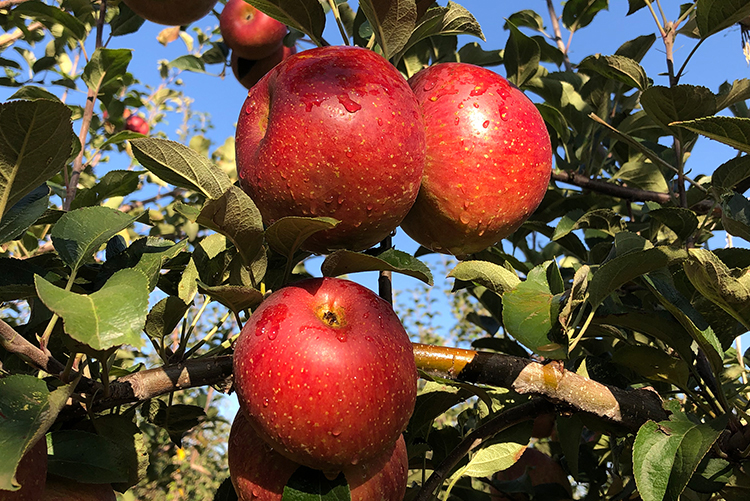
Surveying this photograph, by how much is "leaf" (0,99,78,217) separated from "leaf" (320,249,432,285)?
351 mm

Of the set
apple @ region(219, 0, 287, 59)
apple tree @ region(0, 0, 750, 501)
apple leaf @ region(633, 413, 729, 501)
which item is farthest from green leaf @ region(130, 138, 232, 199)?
apple @ region(219, 0, 287, 59)

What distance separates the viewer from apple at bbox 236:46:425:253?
0.76 metres

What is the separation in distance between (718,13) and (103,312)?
4.11 feet

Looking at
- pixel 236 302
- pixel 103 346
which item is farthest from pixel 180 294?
pixel 103 346

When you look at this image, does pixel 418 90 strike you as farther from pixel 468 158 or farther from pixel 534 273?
pixel 534 273

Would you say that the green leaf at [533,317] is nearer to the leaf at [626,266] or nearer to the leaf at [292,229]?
the leaf at [626,266]

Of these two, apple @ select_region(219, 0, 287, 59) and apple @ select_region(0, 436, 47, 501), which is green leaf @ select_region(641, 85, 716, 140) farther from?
apple @ select_region(219, 0, 287, 59)

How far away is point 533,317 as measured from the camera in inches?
34.2

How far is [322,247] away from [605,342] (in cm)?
89

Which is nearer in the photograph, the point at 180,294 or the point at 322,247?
the point at 322,247

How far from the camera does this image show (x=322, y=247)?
0.87 metres

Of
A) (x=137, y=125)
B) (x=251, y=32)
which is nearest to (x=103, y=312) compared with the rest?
(x=251, y=32)

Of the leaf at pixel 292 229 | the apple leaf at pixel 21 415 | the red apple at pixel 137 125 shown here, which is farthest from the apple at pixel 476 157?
the red apple at pixel 137 125

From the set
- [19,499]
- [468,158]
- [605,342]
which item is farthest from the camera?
[605,342]
